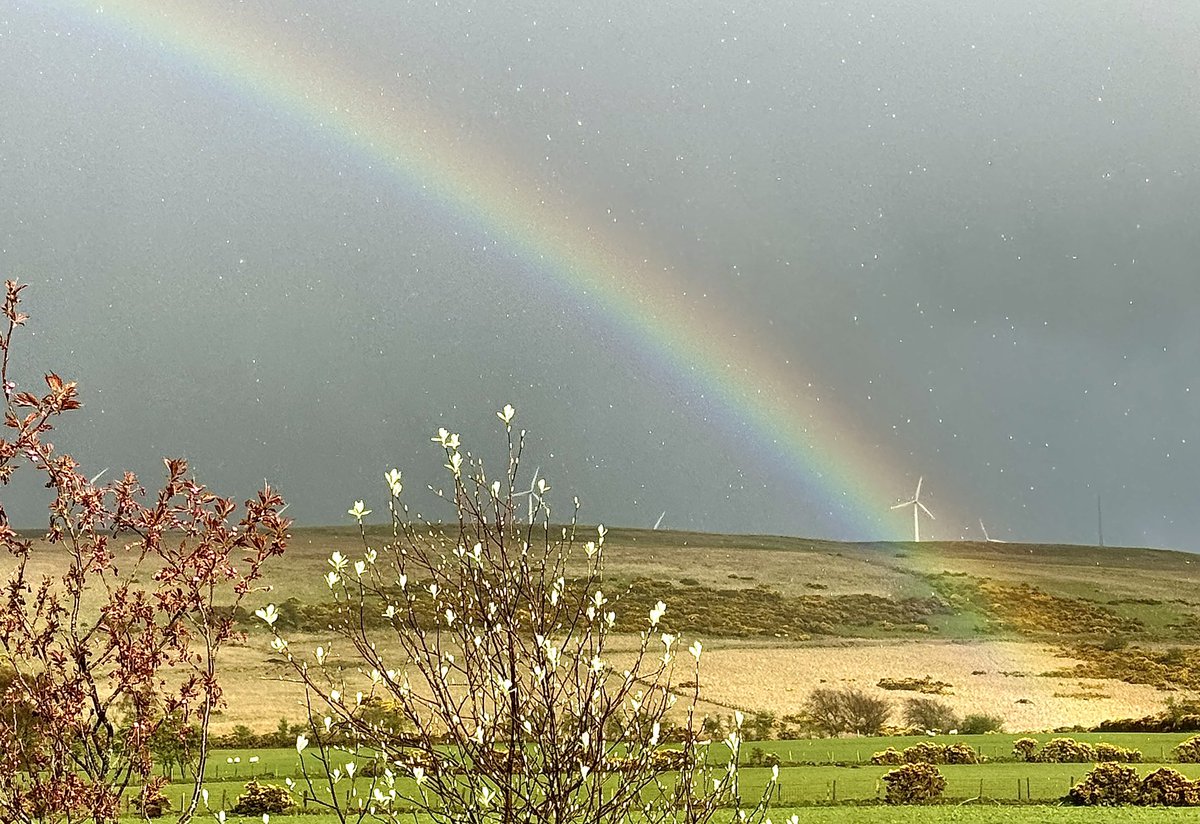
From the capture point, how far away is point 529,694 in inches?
170

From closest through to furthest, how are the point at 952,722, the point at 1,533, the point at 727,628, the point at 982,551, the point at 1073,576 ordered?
the point at 1,533, the point at 952,722, the point at 727,628, the point at 1073,576, the point at 982,551

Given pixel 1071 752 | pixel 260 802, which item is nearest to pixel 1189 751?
pixel 1071 752

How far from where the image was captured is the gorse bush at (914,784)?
18.1 metres

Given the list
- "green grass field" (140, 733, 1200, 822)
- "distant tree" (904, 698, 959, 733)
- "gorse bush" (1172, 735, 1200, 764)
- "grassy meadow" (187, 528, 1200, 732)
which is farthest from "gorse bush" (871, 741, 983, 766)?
"gorse bush" (1172, 735, 1200, 764)

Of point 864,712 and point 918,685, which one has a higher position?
point 918,685

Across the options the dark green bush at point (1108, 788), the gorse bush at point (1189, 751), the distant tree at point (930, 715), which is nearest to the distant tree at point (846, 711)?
the distant tree at point (930, 715)

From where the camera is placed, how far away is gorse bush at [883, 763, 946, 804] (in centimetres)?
1806

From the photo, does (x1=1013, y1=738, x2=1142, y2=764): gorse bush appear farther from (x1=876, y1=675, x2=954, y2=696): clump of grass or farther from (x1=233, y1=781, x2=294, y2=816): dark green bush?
(x1=233, y1=781, x2=294, y2=816): dark green bush

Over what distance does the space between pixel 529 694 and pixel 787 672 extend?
23.5 meters

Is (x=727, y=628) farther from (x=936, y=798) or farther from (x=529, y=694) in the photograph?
(x=529, y=694)

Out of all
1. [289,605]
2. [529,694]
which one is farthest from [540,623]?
[289,605]

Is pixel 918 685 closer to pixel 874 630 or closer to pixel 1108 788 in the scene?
pixel 874 630

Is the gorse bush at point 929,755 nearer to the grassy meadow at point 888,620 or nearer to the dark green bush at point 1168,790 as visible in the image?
the grassy meadow at point 888,620

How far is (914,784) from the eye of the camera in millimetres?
18406
